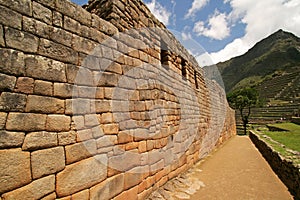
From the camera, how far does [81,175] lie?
8.12 feet

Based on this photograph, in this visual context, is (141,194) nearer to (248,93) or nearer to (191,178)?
(191,178)

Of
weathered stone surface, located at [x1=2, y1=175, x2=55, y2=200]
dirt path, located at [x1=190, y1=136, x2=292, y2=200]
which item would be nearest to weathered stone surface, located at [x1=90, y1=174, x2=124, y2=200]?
weathered stone surface, located at [x1=2, y1=175, x2=55, y2=200]

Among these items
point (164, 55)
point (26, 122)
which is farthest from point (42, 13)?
point (164, 55)

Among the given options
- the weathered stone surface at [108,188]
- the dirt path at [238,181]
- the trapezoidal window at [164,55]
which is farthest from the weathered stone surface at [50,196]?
the trapezoidal window at [164,55]

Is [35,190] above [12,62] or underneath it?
underneath

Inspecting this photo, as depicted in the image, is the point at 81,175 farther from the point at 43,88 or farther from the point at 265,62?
the point at 265,62

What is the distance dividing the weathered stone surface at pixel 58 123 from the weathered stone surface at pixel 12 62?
1.86ft

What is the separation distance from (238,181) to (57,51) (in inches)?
186

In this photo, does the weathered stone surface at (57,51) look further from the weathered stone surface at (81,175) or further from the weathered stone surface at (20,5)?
the weathered stone surface at (81,175)

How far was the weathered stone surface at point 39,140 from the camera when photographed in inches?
79.6

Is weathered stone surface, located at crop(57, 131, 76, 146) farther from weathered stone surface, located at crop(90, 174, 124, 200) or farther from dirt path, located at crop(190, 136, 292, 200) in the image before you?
dirt path, located at crop(190, 136, 292, 200)

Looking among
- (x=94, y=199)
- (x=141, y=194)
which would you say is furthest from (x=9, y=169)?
(x=141, y=194)

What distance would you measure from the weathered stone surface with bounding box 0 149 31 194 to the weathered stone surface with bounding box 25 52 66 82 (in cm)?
80

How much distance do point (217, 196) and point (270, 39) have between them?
5425 inches
